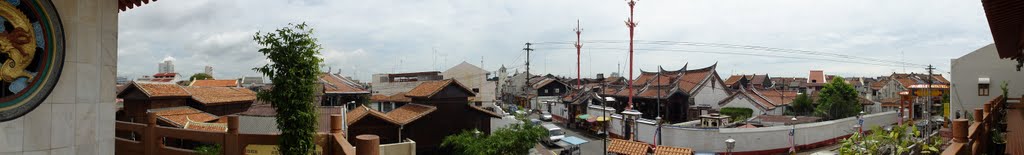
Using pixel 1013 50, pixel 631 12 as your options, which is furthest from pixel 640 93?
pixel 1013 50

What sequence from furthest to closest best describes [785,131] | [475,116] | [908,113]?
1. [908,113]
2. [785,131]
3. [475,116]

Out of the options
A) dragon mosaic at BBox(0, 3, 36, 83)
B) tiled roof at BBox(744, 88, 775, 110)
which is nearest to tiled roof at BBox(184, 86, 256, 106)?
dragon mosaic at BBox(0, 3, 36, 83)

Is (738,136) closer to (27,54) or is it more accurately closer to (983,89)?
(983,89)

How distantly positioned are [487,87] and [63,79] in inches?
1405

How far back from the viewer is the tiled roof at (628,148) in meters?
17.7

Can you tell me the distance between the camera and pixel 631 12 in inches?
1141

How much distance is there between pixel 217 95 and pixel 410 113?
7986 millimetres

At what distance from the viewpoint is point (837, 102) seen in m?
31.8

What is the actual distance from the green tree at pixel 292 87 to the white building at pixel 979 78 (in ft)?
81.0

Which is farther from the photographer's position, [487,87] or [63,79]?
[487,87]

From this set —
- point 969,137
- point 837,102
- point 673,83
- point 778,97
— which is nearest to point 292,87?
point 969,137

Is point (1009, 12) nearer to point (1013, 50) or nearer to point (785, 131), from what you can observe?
point (1013, 50)

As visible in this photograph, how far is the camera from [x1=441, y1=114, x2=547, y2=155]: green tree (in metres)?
16.1

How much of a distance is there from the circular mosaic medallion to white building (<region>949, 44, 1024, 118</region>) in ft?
89.0
